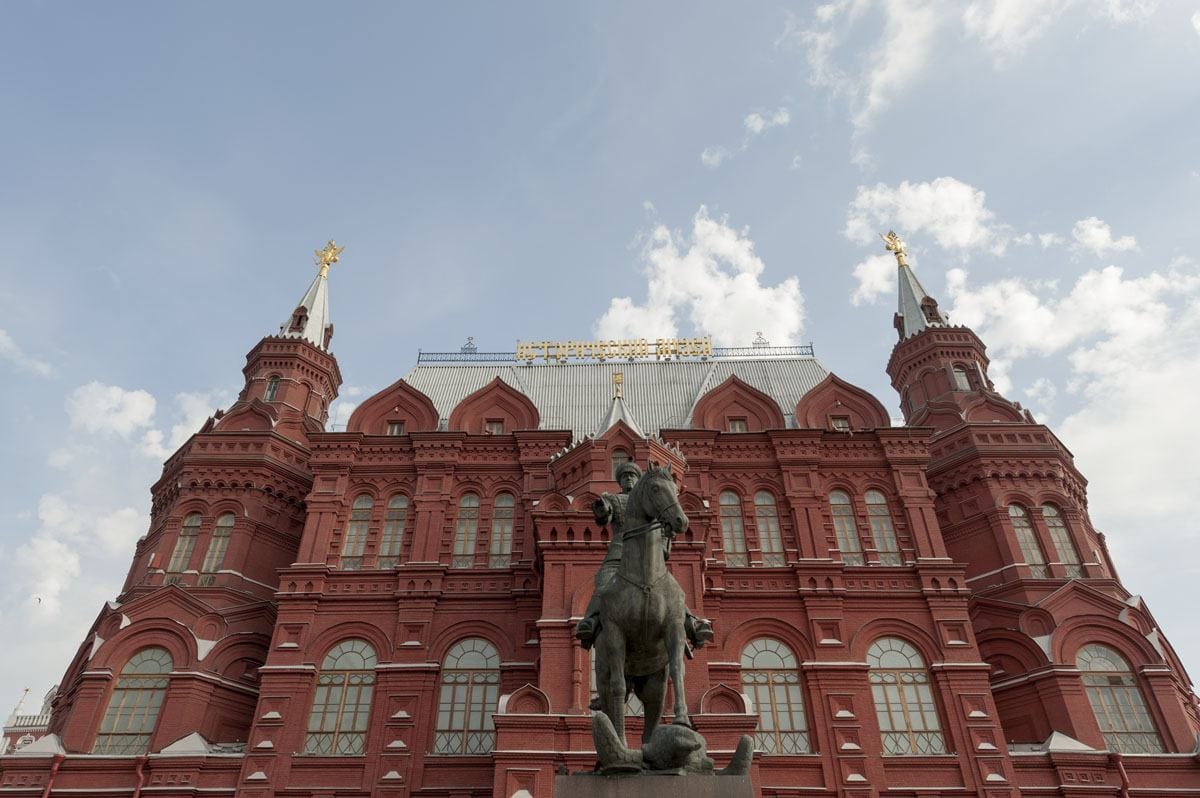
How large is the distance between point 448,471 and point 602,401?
26.9 ft

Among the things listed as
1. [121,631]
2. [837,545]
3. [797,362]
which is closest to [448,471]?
[121,631]

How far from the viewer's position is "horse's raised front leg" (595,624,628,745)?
984cm

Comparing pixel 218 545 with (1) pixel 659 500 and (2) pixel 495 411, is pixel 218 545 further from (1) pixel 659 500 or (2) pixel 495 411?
(1) pixel 659 500

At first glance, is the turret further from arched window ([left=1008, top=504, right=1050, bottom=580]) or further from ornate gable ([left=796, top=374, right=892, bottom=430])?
arched window ([left=1008, top=504, right=1050, bottom=580])

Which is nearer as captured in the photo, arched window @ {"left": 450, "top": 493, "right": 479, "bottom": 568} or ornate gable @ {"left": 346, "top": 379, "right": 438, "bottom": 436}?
arched window @ {"left": 450, "top": 493, "right": 479, "bottom": 568}

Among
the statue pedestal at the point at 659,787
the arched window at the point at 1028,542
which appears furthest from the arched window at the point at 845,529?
the statue pedestal at the point at 659,787

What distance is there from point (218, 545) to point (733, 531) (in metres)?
18.0

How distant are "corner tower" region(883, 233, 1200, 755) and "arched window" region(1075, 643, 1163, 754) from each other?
3 centimetres

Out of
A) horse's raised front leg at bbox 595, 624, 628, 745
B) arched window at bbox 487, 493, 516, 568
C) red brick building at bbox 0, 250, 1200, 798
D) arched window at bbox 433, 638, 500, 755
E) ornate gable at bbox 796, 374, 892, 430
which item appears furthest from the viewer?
A: ornate gable at bbox 796, 374, 892, 430

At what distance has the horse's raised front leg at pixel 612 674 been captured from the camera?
9.84 metres

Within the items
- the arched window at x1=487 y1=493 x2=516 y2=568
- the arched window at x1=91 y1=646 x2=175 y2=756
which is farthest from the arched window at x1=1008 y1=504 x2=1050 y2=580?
the arched window at x1=91 y1=646 x2=175 y2=756

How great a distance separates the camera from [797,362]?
3816 cm

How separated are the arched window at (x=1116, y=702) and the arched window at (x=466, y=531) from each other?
1974 centimetres

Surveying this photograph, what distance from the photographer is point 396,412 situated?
33.9 metres
